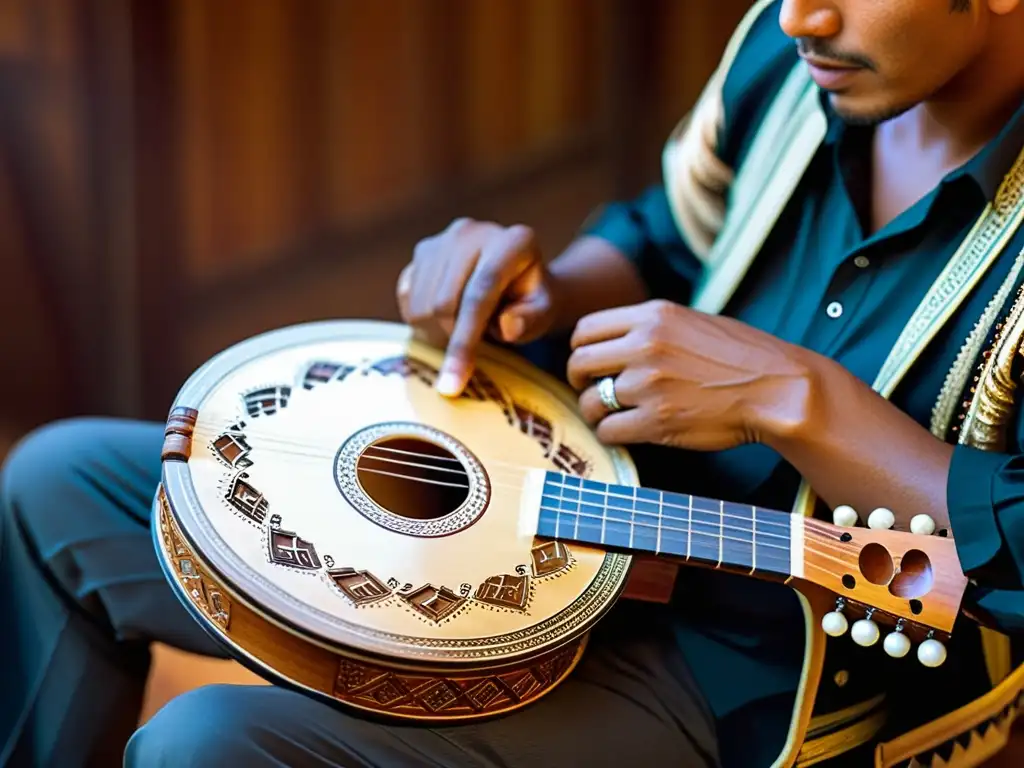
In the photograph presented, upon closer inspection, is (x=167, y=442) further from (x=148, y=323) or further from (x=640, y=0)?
(x=640, y=0)

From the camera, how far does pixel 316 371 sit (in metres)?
1.04

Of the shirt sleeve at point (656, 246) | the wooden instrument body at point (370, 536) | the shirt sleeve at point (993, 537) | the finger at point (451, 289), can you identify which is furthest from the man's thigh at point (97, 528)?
the shirt sleeve at point (993, 537)

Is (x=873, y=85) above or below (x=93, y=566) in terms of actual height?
above

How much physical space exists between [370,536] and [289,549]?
0.07 metres

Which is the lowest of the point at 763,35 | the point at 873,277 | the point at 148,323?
the point at 148,323

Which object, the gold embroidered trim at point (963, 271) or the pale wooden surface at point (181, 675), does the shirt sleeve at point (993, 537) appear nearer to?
the gold embroidered trim at point (963, 271)

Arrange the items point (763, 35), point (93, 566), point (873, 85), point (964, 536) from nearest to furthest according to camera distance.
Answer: point (964, 536) < point (873, 85) < point (93, 566) < point (763, 35)

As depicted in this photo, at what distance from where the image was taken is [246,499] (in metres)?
0.87

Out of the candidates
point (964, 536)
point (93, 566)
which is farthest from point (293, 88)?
point (964, 536)

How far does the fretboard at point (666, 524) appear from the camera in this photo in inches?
35.3

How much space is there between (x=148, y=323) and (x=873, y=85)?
157 centimetres

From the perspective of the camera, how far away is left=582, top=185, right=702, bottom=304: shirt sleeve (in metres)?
1.32

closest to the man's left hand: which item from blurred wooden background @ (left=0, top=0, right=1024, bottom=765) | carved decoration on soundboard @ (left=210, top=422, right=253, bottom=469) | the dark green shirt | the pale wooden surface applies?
the dark green shirt

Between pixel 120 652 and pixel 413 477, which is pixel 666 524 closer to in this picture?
pixel 413 477
